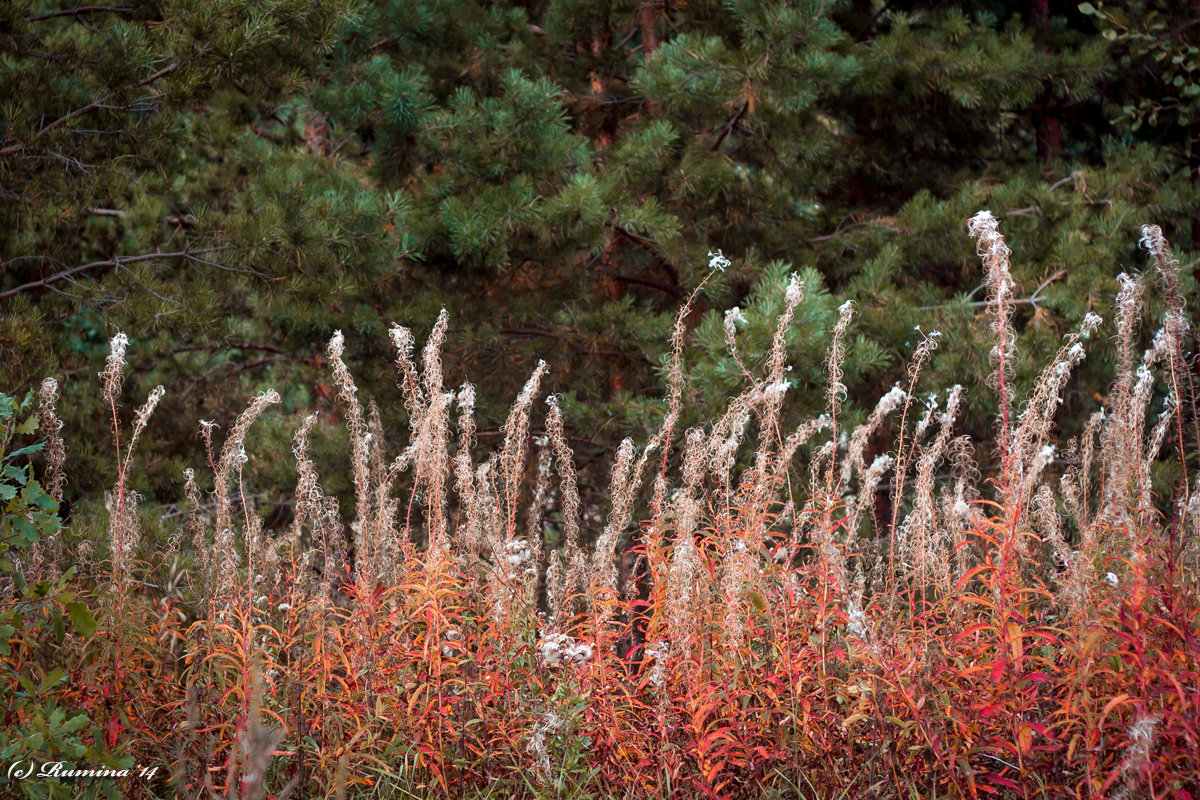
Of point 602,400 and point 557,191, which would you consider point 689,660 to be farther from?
point 602,400

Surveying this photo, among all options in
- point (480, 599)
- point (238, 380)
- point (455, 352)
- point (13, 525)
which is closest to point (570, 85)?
point (455, 352)

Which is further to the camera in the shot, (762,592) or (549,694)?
(549,694)

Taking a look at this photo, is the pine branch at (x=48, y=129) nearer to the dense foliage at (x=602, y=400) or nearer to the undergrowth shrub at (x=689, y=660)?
the dense foliage at (x=602, y=400)

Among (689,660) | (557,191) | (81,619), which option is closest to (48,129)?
(557,191)

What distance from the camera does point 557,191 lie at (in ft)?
19.0

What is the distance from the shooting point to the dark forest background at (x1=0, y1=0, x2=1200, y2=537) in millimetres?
4789

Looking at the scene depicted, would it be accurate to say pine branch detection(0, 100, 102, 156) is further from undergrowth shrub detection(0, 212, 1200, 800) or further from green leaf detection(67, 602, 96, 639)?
green leaf detection(67, 602, 96, 639)

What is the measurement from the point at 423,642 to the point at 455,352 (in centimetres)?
368

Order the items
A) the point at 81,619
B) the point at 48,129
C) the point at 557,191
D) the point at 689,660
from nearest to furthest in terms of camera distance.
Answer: the point at 81,619, the point at 689,660, the point at 48,129, the point at 557,191

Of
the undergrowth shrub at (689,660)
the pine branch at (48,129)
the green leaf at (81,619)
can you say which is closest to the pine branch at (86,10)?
the pine branch at (48,129)

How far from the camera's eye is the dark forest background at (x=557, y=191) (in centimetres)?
479

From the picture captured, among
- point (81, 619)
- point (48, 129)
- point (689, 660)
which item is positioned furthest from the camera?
point (48, 129)

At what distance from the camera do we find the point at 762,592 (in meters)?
2.67

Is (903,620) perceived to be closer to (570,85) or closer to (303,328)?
(303,328)
